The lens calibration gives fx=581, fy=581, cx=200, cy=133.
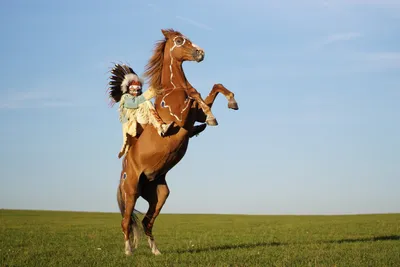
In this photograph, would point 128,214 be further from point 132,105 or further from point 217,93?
point 217,93

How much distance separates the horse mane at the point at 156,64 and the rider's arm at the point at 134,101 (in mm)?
357

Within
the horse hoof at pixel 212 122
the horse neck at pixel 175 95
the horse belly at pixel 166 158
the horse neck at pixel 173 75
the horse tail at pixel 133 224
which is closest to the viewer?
the horse hoof at pixel 212 122

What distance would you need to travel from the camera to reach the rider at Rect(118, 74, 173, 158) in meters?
11.2

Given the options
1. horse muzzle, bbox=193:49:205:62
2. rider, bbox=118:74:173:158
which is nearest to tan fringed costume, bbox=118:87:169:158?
rider, bbox=118:74:173:158

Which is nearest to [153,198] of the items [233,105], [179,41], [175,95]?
[175,95]

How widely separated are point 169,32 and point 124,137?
2.32 m

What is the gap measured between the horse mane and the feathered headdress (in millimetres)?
401

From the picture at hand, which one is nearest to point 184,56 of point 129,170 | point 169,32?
point 169,32

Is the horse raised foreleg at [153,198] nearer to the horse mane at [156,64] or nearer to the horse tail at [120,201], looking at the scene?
the horse tail at [120,201]

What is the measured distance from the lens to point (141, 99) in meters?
11.6

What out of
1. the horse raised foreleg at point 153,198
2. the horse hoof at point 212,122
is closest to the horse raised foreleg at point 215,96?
A: the horse hoof at point 212,122

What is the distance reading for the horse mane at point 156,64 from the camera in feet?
38.5

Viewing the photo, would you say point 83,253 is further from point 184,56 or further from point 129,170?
point 184,56

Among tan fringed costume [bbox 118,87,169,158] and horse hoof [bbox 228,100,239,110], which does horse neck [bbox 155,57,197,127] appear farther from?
horse hoof [bbox 228,100,239,110]
